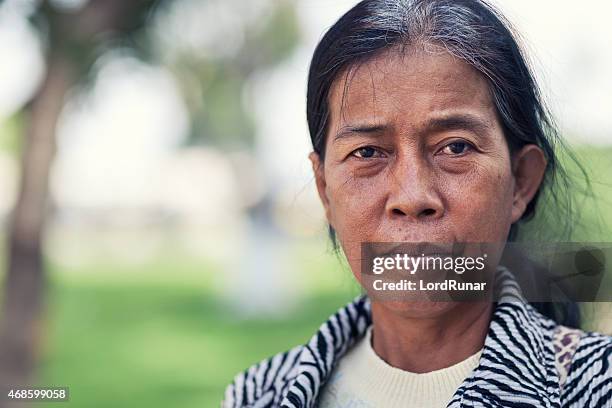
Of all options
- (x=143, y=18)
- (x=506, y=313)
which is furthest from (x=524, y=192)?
(x=143, y=18)

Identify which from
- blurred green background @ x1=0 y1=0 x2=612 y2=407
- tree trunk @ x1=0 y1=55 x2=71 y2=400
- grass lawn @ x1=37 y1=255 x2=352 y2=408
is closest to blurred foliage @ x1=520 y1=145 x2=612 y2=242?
blurred green background @ x1=0 y1=0 x2=612 y2=407

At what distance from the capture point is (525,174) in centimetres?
122

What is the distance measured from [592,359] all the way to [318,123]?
0.54m

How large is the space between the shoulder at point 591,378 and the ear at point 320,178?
0.45 meters

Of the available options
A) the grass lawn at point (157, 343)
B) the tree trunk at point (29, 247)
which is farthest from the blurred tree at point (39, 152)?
Result: the grass lawn at point (157, 343)

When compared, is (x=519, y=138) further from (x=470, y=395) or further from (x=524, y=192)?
(x=470, y=395)

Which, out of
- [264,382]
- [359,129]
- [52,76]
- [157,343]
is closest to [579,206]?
[359,129]

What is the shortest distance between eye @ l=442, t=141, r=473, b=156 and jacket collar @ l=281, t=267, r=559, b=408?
0.24 meters

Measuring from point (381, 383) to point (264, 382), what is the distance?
0.22m

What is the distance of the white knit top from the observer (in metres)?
1.19

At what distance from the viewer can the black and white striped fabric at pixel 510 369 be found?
108 cm

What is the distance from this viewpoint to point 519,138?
3.92 ft

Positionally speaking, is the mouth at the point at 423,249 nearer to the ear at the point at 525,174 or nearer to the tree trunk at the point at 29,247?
the ear at the point at 525,174

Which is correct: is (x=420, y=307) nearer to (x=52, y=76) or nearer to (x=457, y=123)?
(x=457, y=123)
